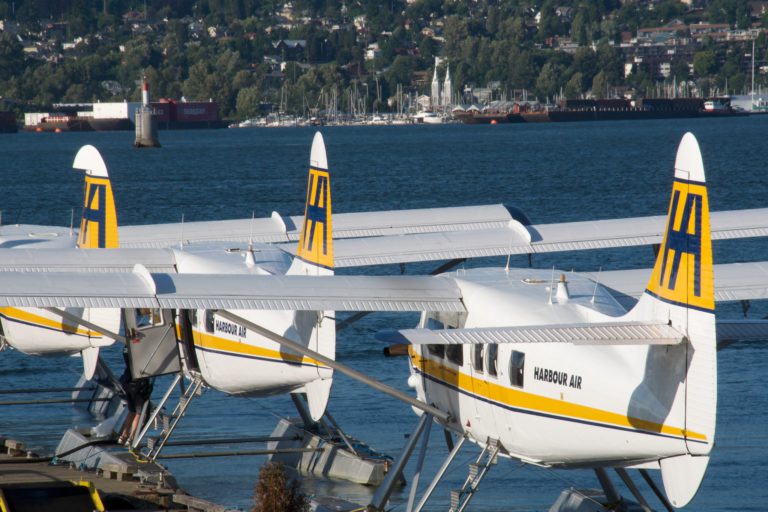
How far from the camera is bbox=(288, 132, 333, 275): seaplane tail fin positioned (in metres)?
16.0

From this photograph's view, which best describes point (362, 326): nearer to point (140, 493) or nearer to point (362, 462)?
point (362, 462)

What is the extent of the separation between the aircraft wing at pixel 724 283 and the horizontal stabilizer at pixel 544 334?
9.81 feet

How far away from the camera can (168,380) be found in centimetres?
2770

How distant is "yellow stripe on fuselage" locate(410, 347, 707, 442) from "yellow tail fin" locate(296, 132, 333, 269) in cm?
160

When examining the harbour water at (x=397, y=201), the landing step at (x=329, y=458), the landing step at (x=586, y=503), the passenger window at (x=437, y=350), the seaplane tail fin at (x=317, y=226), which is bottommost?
the harbour water at (x=397, y=201)

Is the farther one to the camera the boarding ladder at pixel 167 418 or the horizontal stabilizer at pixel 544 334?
the boarding ladder at pixel 167 418

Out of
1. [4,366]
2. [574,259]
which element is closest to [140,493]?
[4,366]

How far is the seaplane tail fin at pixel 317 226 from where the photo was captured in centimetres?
1600

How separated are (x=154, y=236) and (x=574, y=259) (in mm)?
21743

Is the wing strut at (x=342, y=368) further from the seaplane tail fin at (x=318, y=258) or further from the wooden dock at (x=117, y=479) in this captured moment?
the wooden dock at (x=117, y=479)

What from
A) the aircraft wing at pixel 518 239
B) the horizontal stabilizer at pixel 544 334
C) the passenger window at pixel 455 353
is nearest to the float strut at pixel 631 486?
the passenger window at pixel 455 353

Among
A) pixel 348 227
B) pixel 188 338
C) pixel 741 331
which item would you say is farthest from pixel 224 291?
pixel 348 227

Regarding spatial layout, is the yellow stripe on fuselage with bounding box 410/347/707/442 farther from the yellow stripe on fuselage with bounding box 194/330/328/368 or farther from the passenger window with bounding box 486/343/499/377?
the yellow stripe on fuselage with bounding box 194/330/328/368

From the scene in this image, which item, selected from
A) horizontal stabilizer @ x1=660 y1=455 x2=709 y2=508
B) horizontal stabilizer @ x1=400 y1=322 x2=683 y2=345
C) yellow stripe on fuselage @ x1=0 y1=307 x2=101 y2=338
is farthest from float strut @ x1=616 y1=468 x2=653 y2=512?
yellow stripe on fuselage @ x1=0 y1=307 x2=101 y2=338
